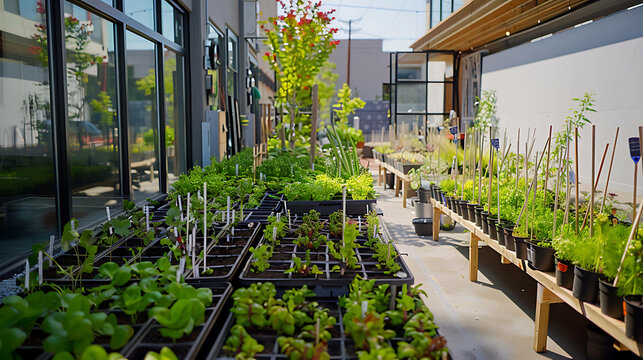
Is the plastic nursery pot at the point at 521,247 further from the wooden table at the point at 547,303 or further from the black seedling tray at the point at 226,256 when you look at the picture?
the black seedling tray at the point at 226,256

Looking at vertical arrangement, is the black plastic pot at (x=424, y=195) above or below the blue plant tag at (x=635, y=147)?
below

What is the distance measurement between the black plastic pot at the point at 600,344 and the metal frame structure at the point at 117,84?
3193 mm

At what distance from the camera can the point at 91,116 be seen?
3662mm

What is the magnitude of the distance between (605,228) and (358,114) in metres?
28.3

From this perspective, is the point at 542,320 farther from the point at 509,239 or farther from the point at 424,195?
the point at 424,195

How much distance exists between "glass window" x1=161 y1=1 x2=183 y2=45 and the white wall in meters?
5.24

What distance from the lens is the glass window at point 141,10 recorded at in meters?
4.30

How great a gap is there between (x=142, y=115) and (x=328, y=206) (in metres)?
2.37

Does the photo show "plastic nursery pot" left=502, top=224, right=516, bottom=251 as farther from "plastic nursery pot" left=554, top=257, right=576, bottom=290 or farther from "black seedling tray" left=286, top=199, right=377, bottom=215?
"black seedling tray" left=286, top=199, right=377, bottom=215

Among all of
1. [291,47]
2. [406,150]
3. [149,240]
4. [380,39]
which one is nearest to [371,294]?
[149,240]

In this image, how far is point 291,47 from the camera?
729cm

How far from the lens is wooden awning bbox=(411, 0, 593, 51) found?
652 centimetres

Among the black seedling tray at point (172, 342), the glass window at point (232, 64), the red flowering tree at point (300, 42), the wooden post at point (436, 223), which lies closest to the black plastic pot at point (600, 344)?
the black seedling tray at point (172, 342)

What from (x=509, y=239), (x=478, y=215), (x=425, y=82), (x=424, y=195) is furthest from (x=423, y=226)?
(x=425, y=82)
